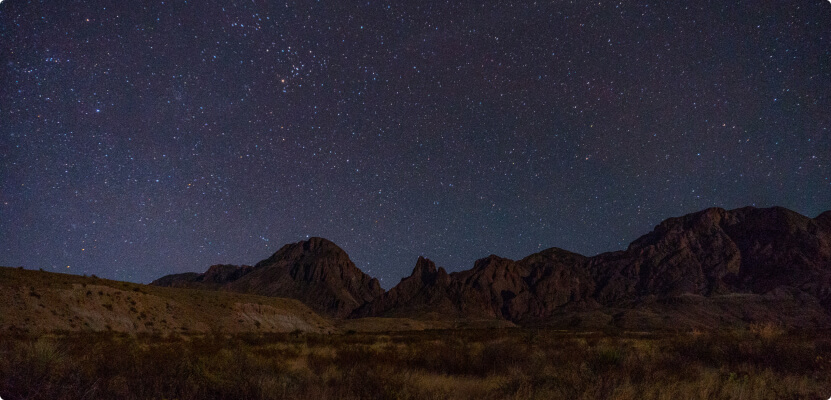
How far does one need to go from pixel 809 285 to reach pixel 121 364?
232373 mm

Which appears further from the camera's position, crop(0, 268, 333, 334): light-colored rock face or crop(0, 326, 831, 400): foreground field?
crop(0, 268, 333, 334): light-colored rock face

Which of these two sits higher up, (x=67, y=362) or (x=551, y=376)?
(x=67, y=362)

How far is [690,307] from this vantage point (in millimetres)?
147000

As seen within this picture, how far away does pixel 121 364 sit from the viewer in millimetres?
9844

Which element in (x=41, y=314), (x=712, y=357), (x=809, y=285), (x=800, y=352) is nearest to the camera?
(x=800, y=352)

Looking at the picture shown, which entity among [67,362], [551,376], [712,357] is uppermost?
[67,362]

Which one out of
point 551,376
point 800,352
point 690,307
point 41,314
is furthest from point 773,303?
point 41,314

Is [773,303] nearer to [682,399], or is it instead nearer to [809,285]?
[809,285]

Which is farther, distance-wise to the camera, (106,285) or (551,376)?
(106,285)

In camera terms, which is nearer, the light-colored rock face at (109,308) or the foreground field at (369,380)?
the foreground field at (369,380)

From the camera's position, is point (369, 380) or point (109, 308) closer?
point (369, 380)

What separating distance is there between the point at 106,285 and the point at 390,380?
52.9 metres

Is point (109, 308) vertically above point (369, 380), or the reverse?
point (109, 308)

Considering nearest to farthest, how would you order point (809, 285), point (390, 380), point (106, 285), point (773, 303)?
point (390, 380)
point (106, 285)
point (773, 303)
point (809, 285)
